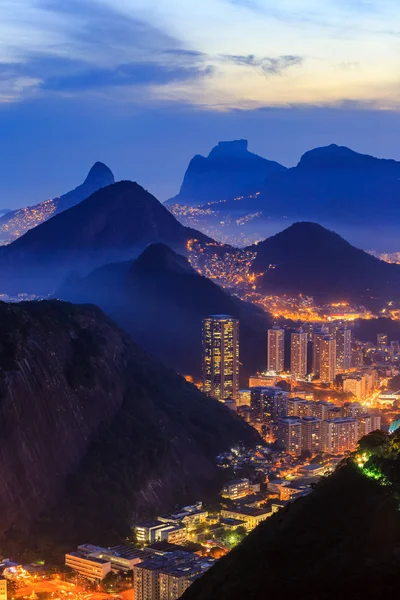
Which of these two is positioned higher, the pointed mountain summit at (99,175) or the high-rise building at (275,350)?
the pointed mountain summit at (99,175)

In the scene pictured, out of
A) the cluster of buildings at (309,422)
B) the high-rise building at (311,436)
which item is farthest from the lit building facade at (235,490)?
the high-rise building at (311,436)

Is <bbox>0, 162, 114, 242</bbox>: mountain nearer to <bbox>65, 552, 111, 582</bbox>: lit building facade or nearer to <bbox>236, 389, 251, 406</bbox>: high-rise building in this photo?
<bbox>236, 389, 251, 406</bbox>: high-rise building

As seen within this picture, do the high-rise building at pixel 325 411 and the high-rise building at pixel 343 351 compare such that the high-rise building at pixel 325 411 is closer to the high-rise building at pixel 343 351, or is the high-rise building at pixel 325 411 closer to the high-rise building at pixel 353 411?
the high-rise building at pixel 353 411

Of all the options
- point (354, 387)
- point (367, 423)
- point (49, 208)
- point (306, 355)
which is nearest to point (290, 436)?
point (367, 423)

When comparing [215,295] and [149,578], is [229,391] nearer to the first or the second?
[215,295]

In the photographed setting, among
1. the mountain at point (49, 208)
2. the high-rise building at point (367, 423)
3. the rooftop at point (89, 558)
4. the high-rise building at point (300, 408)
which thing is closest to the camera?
the rooftop at point (89, 558)

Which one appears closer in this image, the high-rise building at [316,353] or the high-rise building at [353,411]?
the high-rise building at [353,411]
